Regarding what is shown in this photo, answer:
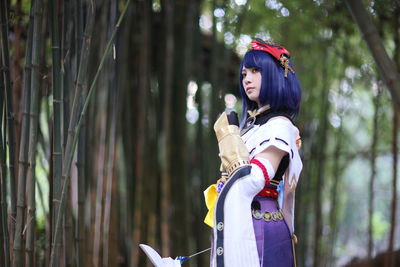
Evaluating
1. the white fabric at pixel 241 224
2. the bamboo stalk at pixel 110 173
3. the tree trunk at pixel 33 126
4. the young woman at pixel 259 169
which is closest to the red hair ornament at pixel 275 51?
the young woman at pixel 259 169

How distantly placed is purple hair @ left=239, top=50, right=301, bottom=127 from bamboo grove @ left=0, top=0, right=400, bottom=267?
0.44m

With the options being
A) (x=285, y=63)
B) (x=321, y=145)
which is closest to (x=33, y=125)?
(x=285, y=63)

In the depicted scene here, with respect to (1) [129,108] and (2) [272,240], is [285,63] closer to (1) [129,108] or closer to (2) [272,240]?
(2) [272,240]

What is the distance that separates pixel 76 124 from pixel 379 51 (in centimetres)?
116

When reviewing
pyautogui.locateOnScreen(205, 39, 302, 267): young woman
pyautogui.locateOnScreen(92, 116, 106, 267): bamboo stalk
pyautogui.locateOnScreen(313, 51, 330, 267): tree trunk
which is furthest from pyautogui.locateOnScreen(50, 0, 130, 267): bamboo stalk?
pyautogui.locateOnScreen(313, 51, 330, 267): tree trunk

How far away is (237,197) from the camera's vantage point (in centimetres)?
122

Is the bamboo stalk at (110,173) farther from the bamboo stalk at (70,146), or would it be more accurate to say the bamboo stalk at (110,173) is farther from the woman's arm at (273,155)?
the woman's arm at (273,155)

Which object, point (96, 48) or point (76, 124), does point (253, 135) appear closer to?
point (76, 124)

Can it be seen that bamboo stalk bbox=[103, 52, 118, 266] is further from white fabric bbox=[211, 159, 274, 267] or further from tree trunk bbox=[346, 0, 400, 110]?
tree trunk bbox=[346, 0, 400, 110]

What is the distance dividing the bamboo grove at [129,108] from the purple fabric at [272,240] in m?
0.57

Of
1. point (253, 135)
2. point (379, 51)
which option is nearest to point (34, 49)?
point (253, 135)

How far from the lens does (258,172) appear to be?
4.06 ft

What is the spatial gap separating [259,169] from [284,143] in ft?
0.36

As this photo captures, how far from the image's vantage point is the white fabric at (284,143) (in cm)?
129
